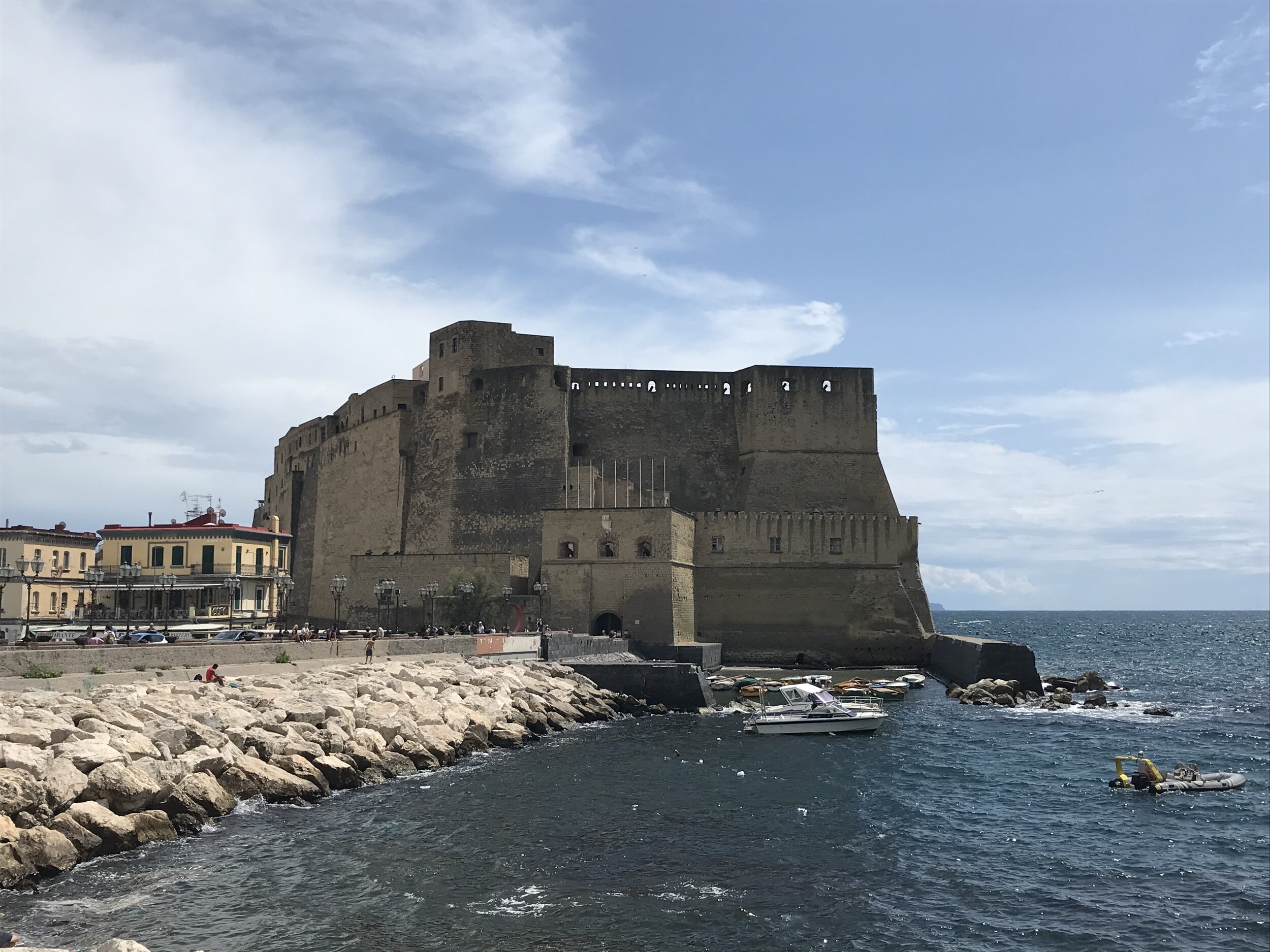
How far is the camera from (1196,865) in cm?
1334

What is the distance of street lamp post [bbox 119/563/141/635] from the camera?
1106 inches

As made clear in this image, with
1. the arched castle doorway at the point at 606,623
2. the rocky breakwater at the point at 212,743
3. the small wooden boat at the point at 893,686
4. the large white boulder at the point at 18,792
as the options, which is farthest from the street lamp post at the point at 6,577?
the small wooden boat at the point at 893,686

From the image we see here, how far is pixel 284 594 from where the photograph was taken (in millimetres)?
43000

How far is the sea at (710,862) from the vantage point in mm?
10047

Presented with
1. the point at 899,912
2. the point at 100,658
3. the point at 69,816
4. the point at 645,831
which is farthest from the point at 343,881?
the point at 100,658

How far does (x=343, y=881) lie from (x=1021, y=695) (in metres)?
24.9

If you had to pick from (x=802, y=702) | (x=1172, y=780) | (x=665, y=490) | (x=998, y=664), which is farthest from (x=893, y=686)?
(x=665, y=490)

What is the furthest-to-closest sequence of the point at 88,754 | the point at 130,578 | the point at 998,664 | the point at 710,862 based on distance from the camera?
the point at 998,664 < the point at 130,578 < the point at 710,862 < the point at 88,754

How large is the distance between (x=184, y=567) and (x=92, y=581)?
5.06 m

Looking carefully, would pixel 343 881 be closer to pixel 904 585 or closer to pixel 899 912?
pixel 899 912

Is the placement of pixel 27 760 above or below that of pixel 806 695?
above

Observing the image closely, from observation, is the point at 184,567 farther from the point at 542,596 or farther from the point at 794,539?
the point at 794,539

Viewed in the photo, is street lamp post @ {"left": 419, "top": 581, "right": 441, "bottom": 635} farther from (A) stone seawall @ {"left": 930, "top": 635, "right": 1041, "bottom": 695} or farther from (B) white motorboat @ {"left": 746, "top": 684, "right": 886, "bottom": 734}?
(A) stone seawall @ {"left": 930, "top": 635, "right": 1041, "bottom": 695}

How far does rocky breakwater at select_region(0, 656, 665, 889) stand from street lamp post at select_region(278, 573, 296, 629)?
940 centimetres
